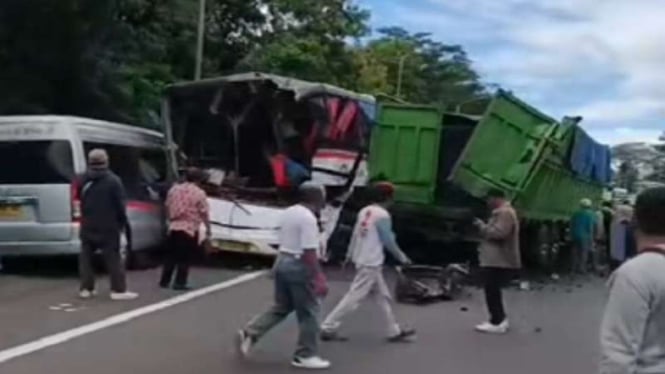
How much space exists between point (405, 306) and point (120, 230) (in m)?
3.44

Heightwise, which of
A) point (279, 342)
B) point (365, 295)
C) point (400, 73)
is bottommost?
point (279, 342)

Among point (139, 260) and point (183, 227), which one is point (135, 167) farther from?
point (183, 227)

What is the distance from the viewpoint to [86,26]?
23.1 meters

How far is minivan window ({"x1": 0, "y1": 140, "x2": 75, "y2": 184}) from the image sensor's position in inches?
654

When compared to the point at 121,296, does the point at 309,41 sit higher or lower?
higher

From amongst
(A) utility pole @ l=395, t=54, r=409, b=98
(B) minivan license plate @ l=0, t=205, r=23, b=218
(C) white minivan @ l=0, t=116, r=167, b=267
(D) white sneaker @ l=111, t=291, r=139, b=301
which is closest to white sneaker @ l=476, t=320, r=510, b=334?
(D) white sneaker @ l=111, t=291, r=139, b=301

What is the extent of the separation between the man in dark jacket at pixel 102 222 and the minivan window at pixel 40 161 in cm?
198

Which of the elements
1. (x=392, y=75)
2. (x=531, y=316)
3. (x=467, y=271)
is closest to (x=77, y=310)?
(x=531, y=316)

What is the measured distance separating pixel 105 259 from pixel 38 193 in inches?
98.2

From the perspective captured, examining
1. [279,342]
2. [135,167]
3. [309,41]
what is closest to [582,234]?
[135,167]

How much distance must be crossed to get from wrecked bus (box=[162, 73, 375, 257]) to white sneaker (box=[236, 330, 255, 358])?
8.13m

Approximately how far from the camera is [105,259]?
14609 mm

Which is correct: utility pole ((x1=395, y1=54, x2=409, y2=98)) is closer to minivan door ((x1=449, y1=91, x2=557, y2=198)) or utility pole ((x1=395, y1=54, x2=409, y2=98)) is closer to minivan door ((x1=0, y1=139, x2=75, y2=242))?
minivan door ((x1=449, y1=91, x2=557, y2=198))

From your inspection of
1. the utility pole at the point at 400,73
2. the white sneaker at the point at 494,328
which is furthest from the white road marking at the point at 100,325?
the utility pole at the point at 400,73
